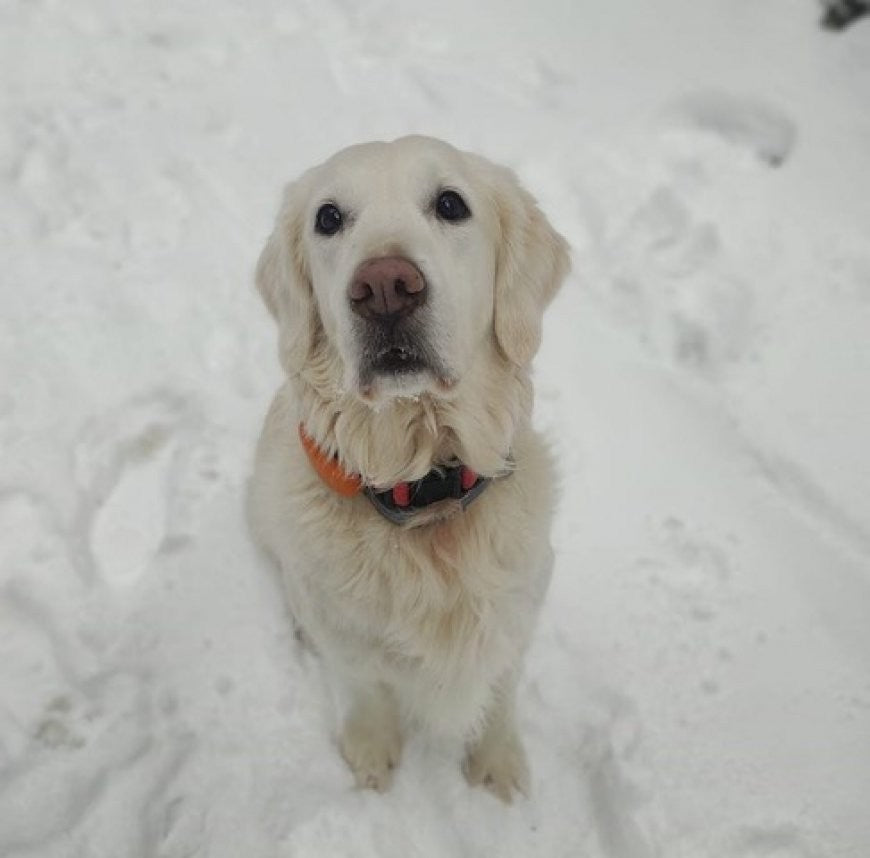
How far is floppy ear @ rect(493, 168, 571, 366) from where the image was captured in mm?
2070

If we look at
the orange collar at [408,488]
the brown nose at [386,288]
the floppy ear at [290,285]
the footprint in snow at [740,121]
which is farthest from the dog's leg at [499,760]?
the footprint in snow at [740,121]

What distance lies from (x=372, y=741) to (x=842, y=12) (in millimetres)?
4186

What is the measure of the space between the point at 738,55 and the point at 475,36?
4.60 ft

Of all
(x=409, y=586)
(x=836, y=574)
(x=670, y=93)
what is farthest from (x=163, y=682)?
(x=670, y=93)

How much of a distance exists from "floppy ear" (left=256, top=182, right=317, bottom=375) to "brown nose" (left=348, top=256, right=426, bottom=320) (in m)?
0.42

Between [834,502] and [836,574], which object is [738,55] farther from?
[836,574]

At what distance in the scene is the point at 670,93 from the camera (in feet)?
13.6

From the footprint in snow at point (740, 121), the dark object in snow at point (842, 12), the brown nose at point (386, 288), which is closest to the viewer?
the brown nose at point (386, 288)

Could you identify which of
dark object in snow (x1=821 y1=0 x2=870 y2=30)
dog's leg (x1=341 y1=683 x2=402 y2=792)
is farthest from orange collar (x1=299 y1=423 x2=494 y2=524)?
dark object in snow (x1=821 y1=0 x2=870 y2=30)

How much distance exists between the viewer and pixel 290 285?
2.16 meters

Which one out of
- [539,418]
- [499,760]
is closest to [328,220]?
[539,418]

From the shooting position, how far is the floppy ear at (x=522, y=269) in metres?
2.07

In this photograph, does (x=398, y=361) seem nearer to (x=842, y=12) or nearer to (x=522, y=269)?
(x=522, y=269)

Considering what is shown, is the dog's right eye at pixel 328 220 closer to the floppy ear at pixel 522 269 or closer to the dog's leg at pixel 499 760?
the floppy ear at pixel 522 269
